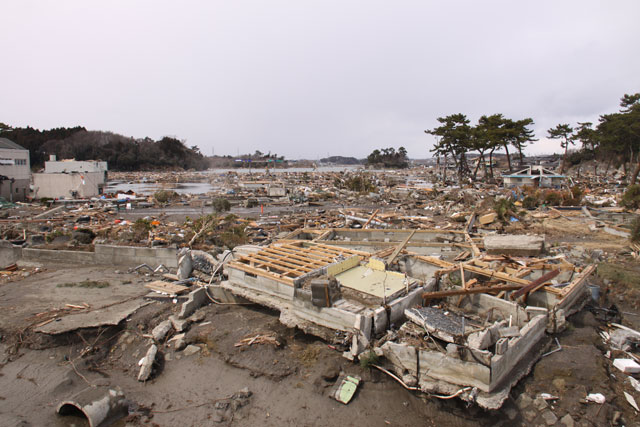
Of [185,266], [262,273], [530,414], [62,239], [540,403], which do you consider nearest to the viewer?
[530,414]

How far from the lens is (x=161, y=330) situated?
25.2ft

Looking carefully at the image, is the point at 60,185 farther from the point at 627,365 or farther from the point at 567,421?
the point at 627,365

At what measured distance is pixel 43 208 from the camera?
26.1 meters

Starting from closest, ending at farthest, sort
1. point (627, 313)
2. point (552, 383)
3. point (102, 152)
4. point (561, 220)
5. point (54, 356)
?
1. point (552, 383)
2. point (54, 356)
3. point (627, 313)
4. point (561, 220)
5. point (102, 152)

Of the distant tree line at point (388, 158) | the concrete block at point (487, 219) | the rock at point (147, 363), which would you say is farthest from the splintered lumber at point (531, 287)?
the distant tree line at point (388, 158)

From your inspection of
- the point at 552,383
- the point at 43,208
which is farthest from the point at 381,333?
the point at 43,208

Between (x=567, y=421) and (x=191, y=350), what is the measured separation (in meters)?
6.25

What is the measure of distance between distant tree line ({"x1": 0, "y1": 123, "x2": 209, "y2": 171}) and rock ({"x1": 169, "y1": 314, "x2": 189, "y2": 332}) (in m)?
81.0

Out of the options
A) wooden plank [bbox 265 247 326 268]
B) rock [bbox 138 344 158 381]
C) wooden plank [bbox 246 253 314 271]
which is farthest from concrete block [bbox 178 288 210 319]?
wooden plank [bbox 265 247 326 268]

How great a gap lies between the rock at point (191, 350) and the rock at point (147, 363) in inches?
20.6

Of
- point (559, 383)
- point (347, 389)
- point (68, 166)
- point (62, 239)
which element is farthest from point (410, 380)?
point (68, 166)

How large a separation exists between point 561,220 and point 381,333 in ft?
50.5

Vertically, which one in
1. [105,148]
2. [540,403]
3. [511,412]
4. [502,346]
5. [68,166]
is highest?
[105,148]

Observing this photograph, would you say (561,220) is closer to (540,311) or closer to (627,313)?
(627,313)
